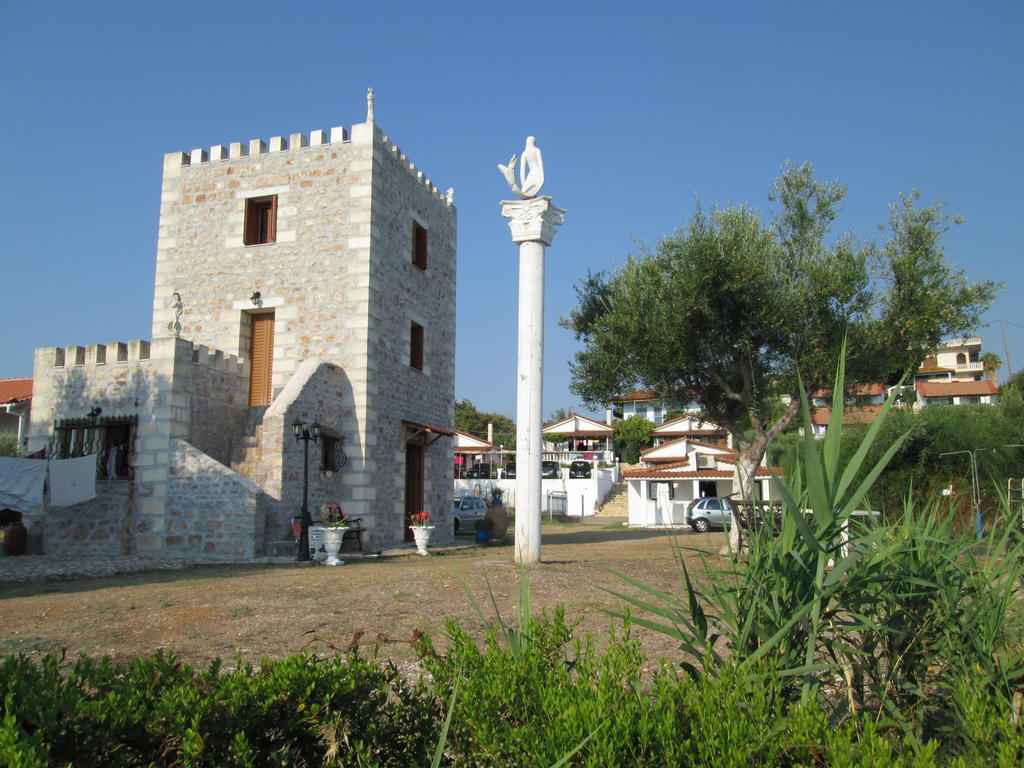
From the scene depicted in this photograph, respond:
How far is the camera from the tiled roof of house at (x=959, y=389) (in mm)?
48500

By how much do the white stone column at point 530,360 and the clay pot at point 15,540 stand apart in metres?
9.07

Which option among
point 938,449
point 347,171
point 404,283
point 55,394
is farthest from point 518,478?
point 938,449

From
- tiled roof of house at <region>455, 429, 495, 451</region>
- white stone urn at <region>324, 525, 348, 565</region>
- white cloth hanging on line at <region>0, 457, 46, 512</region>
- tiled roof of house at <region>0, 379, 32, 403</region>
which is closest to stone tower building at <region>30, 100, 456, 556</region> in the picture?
white cloth hanging on line at <region>0, 457, 46, 512</region>

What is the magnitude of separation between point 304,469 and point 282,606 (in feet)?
19.2

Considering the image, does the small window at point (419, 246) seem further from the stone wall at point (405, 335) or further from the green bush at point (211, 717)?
the green bush at point (211, 717)

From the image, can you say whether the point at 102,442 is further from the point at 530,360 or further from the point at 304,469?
the point at 530,360

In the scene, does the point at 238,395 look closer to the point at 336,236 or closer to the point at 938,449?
the point at 336,236

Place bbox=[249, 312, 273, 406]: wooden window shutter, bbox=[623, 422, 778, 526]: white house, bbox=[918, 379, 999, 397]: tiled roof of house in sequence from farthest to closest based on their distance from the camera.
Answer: bbox=[918, 379, 999, 397]: tiled roof of house < bbox=[623, 422, 778, 526]: white house < bbox=[249, 312, 273, 406]: wooden window shutter

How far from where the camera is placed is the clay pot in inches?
511

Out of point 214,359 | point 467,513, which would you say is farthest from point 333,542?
point 467,513

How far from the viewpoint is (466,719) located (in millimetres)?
2395

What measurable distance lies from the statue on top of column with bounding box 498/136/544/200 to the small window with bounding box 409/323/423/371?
6.18m

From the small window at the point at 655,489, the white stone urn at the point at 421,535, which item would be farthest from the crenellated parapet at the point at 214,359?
the small window at the point at 655,489

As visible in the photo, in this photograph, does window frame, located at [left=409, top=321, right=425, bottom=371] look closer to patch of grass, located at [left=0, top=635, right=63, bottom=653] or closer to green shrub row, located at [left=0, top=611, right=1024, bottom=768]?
patch of grass, located at [left=0, top=635, right=63, bottom=653]
